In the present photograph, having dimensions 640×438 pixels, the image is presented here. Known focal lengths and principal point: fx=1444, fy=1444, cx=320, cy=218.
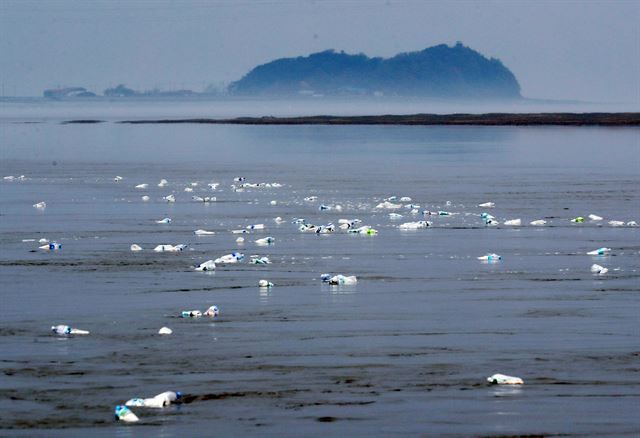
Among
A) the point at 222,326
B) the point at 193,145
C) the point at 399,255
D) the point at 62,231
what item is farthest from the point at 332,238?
the point at 193,145

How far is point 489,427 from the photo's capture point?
13.2 metres

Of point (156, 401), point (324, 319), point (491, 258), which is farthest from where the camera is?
point (491, 258)

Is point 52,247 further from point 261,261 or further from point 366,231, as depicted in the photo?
point 366,231

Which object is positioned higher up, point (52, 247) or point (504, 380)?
point (504, 380)

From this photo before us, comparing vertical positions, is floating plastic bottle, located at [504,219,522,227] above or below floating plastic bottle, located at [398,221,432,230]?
above

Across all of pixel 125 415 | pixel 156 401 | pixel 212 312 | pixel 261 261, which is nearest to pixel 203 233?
pixel 261 261

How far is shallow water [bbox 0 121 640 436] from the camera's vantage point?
13844 mm

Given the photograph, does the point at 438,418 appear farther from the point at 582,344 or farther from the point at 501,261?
the point at 501,261

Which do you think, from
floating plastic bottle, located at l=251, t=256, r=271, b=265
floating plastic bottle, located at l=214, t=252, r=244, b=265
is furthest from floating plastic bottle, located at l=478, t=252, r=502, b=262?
floating plastic bottle, located at l=214, t=252, r=244, b=265

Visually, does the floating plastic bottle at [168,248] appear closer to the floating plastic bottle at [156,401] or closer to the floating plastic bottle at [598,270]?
the floating plastic bottle at [598,270]

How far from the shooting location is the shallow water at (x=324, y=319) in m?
13.8

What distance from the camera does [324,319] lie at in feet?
61.4

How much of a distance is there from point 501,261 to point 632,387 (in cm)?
997

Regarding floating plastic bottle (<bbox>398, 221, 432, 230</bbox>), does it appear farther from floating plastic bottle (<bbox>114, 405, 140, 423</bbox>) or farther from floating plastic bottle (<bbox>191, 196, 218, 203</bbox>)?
floating plastic bottle (<bbox>114, 405, 140, 423</bbox>)
